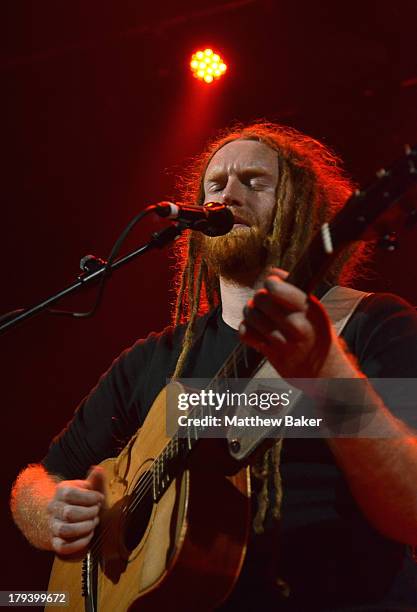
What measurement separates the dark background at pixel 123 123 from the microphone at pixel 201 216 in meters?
2.00

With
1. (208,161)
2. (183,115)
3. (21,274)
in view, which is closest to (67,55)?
(183,115)

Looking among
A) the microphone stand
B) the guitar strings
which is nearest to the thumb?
the guitar strings

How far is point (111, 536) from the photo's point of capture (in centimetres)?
208

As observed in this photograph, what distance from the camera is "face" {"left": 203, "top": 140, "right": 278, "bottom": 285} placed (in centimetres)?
246

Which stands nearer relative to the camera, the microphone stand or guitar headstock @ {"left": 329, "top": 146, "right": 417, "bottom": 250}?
guitar headstock @ {"left": 329, "top": 146, "right": 417, "bottom": 250}

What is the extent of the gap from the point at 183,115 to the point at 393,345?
3225 mm

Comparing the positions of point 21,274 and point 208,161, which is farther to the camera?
point 21,274

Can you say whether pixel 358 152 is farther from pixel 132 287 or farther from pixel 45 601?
pixel 45 601

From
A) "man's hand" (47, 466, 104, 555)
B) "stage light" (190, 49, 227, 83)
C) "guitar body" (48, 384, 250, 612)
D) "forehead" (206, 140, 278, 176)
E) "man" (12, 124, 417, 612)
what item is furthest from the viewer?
"stage light" (190, 49, 227, 83)

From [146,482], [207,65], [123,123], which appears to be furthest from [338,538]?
[123,123]

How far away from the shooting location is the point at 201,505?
168 cm

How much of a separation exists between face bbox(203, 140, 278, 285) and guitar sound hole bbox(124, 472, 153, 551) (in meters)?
0.90

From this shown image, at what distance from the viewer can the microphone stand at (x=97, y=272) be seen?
204 centimetres

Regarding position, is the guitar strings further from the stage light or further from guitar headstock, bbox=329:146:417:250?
the stage light
